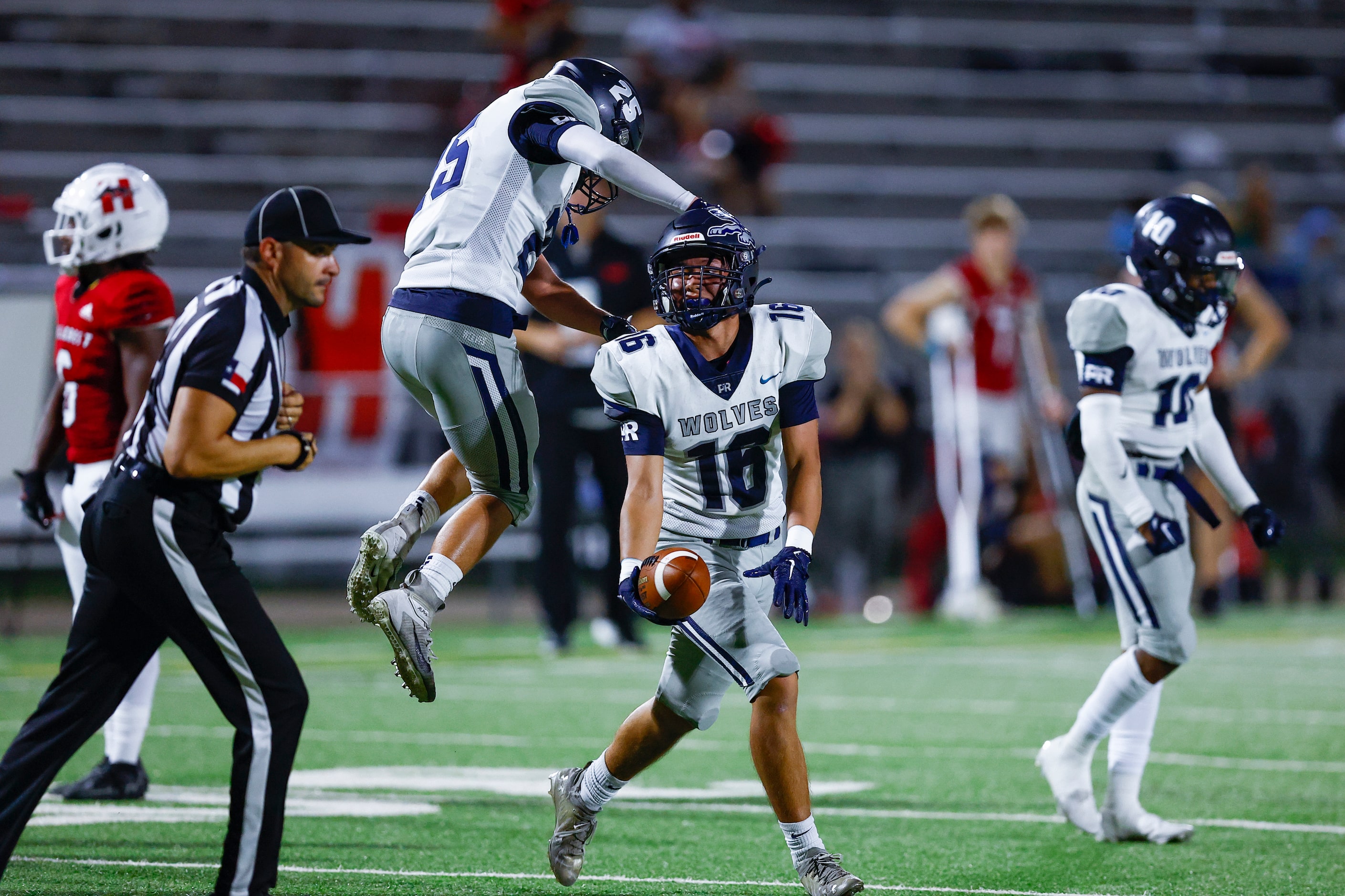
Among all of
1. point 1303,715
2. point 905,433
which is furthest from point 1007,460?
point 1303,715

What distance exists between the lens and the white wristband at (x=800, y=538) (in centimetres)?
425

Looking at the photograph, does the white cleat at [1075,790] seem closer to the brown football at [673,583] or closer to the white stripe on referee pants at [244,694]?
the brown football at [673,583]

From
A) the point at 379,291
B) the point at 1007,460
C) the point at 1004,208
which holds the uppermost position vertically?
the point at 1004,208

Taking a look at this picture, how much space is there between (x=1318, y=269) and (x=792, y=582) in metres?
14.2

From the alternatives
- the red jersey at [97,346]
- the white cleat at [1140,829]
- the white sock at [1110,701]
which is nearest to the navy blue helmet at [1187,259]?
the white sock at [1110,701]

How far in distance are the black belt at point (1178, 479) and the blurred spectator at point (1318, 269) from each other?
11606mm

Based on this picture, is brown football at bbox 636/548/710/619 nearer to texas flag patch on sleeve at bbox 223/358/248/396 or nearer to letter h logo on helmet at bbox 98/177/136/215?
texas flag patch on sleeve at bbox 223/358/248/396

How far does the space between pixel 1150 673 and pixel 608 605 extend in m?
5.57

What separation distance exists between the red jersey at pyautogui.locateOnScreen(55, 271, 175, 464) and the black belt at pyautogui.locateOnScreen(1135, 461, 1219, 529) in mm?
3027

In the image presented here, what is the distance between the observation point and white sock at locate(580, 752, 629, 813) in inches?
181

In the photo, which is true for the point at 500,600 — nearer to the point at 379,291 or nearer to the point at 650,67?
the point at 379,291

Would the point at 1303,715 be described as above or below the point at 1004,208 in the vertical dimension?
below

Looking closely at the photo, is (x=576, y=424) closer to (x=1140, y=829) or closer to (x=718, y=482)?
(x=1140, y=829)

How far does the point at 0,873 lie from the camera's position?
13.4 feet
